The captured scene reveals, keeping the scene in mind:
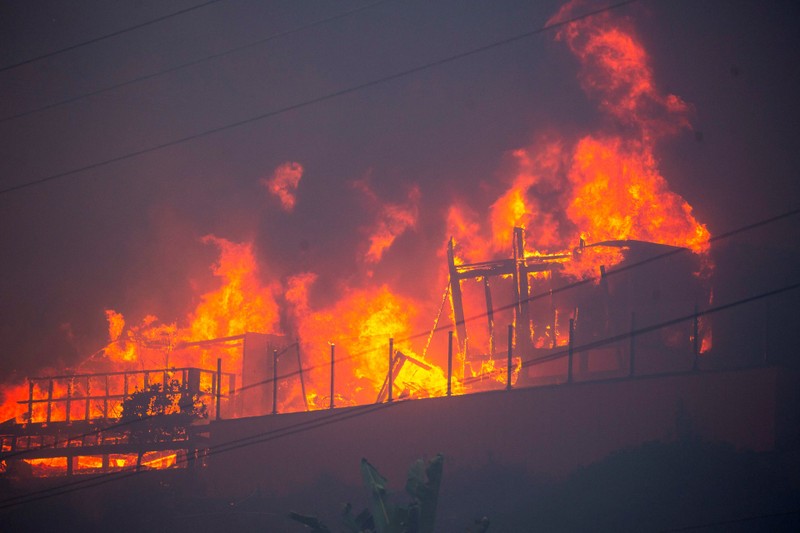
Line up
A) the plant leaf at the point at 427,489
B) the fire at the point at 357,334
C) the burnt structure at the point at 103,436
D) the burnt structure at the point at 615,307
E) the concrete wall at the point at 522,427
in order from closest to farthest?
1. the plant leaf at the point at 427,489
2. the concrete wall at the point at 522,427
3. the burnt structure at the point at 615,307
4. the burnt structure at the point at 103,436
5. the fire at the point at 357,334

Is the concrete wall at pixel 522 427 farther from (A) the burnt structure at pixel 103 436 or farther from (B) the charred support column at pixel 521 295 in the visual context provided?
(B) the charred support column at pixel 521 295

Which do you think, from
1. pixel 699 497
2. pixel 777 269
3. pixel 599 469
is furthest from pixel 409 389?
pixel 777 269

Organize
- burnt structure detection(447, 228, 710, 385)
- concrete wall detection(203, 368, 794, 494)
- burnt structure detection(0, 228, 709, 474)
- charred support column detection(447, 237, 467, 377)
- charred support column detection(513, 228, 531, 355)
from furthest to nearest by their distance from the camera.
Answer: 1. charred support column detection(447, 237, 467, 377)
2. charred support column detection(513, 228, 531, 355)
3. burnt structure detection(0, 228, 709, 474)
4. burnt structure detection(447, 228, 710, 385)
5. concrete wall detection(203, 368, 794, 494)

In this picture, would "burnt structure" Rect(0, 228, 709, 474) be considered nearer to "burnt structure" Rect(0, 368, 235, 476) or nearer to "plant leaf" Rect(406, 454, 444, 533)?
"burnt structure" Rect(0, 368, 235, 476)

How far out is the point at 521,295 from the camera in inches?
1569

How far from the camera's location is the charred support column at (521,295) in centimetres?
3928

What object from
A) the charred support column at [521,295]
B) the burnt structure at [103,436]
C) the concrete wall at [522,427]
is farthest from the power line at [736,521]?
the burnt structure at [103,436]

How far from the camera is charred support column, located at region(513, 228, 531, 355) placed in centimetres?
3928

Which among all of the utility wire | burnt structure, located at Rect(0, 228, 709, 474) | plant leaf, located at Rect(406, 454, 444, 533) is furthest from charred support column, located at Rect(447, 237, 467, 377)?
plant leaf, located at Rect(406, 454, 444, 533)

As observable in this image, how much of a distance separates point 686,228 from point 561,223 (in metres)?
9.45

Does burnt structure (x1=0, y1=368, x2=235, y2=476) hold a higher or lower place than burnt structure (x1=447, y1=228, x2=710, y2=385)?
lower

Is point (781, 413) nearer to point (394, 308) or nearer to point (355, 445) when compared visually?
point (355, 445)

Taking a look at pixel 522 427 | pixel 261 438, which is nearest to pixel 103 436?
pixel 261 438

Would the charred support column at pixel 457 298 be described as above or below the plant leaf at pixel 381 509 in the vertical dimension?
above
